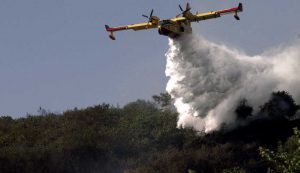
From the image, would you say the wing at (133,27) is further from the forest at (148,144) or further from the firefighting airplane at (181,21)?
the forest at (148,144)

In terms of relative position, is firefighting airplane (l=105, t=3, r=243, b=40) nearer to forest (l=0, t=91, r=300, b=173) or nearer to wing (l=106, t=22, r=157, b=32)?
wing (l=106, t=22, r=157, b=32)

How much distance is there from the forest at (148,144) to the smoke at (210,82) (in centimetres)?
129

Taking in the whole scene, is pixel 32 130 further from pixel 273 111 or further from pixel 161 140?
pixel 273 111

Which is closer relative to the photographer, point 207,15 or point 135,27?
point 207,15

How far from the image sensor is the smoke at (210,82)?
241 feet

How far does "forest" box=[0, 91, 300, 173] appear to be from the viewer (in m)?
71.9

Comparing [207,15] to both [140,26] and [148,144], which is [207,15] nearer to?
[140,26]

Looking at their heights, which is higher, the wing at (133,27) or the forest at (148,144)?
the wing at (133,27)

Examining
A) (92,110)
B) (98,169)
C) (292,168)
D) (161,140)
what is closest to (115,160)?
(98,169)

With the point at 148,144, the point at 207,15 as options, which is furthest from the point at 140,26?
the point at 148,144

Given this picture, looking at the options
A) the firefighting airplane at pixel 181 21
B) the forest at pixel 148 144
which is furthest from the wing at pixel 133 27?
the forest at pixel 148 144

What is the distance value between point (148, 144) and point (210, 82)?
15.6 m

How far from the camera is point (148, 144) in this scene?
85688 millimetres

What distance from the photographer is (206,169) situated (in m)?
71.9
